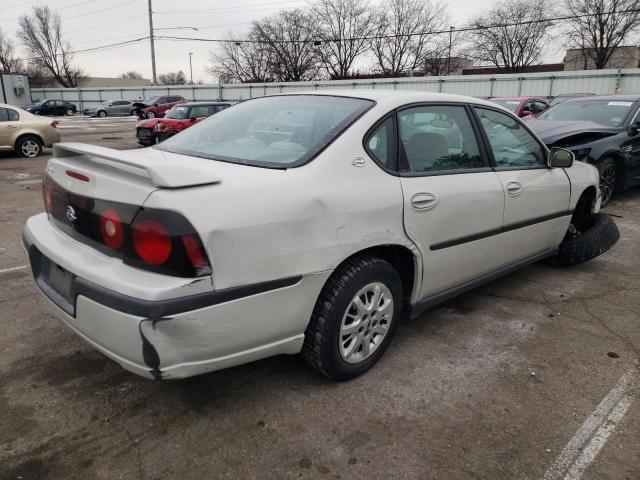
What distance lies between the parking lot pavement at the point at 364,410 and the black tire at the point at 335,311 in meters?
0.19

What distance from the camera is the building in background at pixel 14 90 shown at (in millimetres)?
38125

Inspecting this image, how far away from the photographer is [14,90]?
39219 mm

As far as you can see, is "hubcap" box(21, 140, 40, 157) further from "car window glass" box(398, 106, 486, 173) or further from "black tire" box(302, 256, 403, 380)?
"black tire" box(302, 256, 403, 380)

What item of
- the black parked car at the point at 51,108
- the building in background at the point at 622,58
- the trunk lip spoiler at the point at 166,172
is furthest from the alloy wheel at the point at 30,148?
the building in background at the point at 622,58

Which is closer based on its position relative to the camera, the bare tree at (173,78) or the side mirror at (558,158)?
the side mirror at (558,158)

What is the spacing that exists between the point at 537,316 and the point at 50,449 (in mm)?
3186

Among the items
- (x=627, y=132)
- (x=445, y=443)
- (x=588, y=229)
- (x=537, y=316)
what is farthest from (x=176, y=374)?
(x=627, y=132)

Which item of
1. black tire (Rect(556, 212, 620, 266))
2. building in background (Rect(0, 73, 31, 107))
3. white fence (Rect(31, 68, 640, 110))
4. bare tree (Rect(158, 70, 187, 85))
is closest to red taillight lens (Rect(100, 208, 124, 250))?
black tire (Rect(556, 212, 620, 266))

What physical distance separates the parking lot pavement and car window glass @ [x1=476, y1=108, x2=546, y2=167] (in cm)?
116

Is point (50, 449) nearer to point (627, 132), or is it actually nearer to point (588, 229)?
point (588, 229)

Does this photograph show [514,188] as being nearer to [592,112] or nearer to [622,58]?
[592,112]

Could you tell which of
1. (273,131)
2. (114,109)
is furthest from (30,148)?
(114,109)

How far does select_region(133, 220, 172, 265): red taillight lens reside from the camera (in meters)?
1.92

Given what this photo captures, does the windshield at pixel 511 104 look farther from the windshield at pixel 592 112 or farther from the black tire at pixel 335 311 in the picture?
the black tire at pixel 335 311
